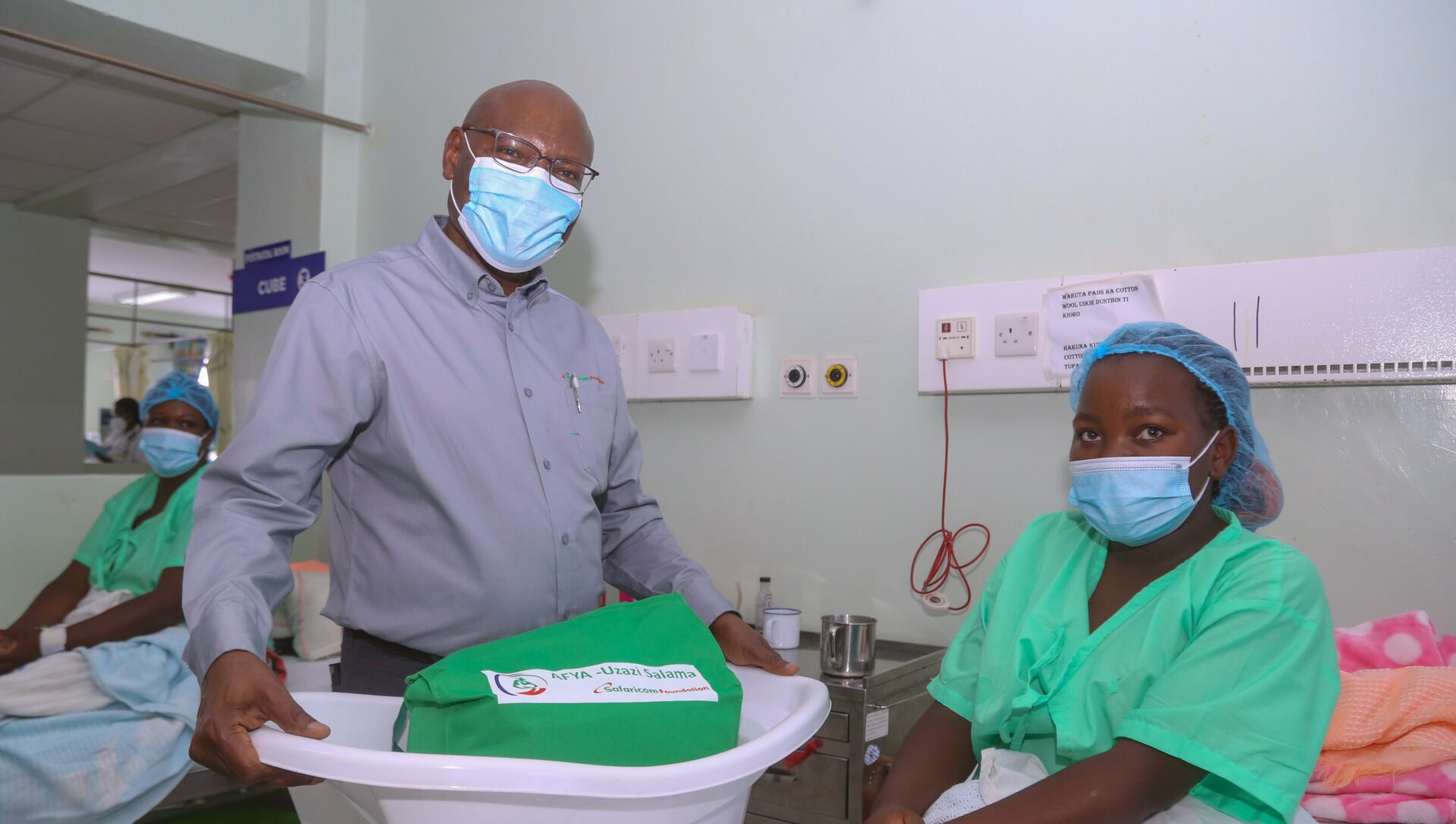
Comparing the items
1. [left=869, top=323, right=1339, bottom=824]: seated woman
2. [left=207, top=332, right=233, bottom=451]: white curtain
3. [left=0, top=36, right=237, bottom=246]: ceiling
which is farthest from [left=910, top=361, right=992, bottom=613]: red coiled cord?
[left=207, top=332, right=233, bottom=451]: white curtain

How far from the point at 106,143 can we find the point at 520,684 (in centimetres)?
569

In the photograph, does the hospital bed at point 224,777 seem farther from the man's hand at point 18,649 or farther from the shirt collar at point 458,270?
the shirt collar at point 458,270

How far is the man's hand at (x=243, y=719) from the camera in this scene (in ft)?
2.88

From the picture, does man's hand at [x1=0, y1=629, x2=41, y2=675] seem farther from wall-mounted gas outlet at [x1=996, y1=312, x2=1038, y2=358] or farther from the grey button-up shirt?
wall-mounted gas outlet at [x1=996, y1=312, x2=1038, y2=358]

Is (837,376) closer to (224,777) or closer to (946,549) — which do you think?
(946,549)

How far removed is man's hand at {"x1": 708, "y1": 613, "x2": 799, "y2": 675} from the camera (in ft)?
4.31

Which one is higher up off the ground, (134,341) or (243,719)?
(134,341)

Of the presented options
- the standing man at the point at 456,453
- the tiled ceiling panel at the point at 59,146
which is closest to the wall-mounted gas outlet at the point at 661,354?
the standing man at the point at 456,453

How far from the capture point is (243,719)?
92cm

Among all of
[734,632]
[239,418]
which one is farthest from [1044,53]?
[239,418]

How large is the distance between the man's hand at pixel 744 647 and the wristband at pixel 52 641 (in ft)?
7.34

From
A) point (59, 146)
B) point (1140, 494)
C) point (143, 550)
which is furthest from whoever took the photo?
point (59, 146)

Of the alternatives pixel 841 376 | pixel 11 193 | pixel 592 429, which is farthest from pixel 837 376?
pixel 11 193

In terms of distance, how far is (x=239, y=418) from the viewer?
398 cm
